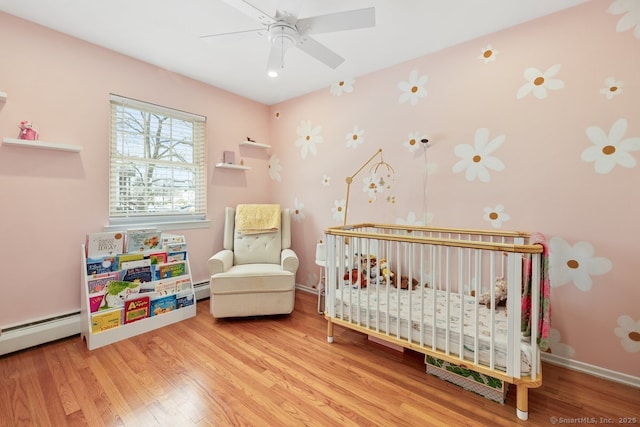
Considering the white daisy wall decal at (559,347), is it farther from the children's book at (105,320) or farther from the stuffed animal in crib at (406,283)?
the children's book at (105,320)

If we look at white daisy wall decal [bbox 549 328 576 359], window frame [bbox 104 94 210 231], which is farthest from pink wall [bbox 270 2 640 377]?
window frame [bbox 104 94 210 231]

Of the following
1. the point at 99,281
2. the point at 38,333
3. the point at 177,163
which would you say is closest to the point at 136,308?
the point at 99,281

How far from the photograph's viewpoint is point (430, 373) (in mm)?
1751

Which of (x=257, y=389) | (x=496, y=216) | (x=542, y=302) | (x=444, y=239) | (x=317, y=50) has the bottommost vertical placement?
(x=257, y=389)

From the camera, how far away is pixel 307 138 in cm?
324

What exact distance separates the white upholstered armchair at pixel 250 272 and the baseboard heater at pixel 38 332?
1.07 m

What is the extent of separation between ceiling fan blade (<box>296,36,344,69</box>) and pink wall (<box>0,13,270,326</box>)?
1.73m

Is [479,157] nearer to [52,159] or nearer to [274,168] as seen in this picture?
[274,168]

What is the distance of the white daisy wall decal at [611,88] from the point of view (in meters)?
1.68

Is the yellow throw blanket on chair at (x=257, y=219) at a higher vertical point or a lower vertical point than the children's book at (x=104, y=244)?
higher

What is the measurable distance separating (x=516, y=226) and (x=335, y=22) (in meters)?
1.87

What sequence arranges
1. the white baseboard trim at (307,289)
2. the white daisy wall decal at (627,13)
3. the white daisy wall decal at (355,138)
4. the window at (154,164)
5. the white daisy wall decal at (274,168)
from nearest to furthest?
the white daisy wall decal at (627,13) → the window at (154,164) → the white daisy wall decal at (355,138) → the white baseboard trim at (307,289) → the white daisy wall decal at (274,168)

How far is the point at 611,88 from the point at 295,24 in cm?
201

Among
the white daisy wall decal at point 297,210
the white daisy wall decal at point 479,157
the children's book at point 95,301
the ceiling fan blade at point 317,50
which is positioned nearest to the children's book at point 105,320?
the children's book at point 95,301
